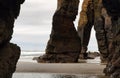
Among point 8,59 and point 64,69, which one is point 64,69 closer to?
point 64,69

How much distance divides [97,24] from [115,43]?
37844 millimetres

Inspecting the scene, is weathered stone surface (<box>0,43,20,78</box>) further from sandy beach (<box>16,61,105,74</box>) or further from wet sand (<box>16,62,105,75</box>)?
sandy beach (<box>16,61,105,74</box>)

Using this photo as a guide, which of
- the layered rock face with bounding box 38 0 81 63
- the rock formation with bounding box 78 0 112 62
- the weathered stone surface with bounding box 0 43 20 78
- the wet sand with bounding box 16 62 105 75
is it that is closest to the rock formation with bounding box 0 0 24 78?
the weathered stone surface with bounding box 0 43 20 78

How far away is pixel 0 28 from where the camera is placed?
26.7 meters

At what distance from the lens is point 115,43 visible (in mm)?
43062

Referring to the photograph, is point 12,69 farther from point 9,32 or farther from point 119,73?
point 119,73

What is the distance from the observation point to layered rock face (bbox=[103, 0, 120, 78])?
38422 mm

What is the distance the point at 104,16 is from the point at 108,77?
38.6 metres

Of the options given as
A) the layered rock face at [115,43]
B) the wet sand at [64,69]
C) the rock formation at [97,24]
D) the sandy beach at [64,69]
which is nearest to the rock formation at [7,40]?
the layered rock face at [115,43]

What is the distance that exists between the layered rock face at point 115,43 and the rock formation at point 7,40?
12756 millimetres

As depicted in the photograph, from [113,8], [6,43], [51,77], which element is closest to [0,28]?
[6,43]

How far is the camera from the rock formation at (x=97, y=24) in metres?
75.4

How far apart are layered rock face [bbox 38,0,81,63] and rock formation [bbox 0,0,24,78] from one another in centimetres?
4068

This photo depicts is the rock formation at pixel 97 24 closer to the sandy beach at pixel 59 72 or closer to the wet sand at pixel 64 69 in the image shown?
the wet sand at pixel 64 69
